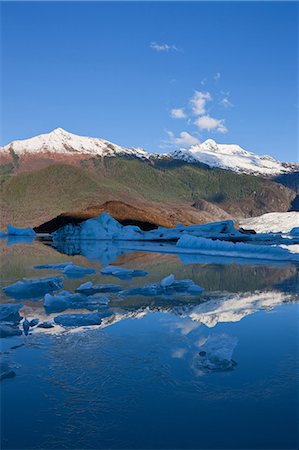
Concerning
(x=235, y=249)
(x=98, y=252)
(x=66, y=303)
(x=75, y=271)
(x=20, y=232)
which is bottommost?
(x=66, y=303)

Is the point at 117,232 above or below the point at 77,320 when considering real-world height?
above

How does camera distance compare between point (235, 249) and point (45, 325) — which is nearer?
point (45, 325)

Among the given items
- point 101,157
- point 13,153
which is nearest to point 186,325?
point 101,157

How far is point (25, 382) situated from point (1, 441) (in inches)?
41.7

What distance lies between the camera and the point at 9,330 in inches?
248

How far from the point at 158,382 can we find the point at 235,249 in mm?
18872

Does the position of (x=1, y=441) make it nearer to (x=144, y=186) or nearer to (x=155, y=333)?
(x=155, y=333)

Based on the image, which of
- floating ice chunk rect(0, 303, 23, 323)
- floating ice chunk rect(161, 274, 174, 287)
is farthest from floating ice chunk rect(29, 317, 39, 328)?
floating ice chunk rect(161, 274, 174, 287)

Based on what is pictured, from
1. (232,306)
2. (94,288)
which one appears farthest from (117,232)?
(232,306)

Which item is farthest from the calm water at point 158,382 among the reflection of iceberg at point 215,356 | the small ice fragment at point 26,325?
the small ice fragment at point 26,325

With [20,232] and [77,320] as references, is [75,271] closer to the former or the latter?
[77,320]

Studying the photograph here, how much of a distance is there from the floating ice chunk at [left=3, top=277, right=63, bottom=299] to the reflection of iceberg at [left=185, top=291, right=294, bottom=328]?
3811mm

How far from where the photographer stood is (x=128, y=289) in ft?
32.1

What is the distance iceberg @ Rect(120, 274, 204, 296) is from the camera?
9.34 meters
